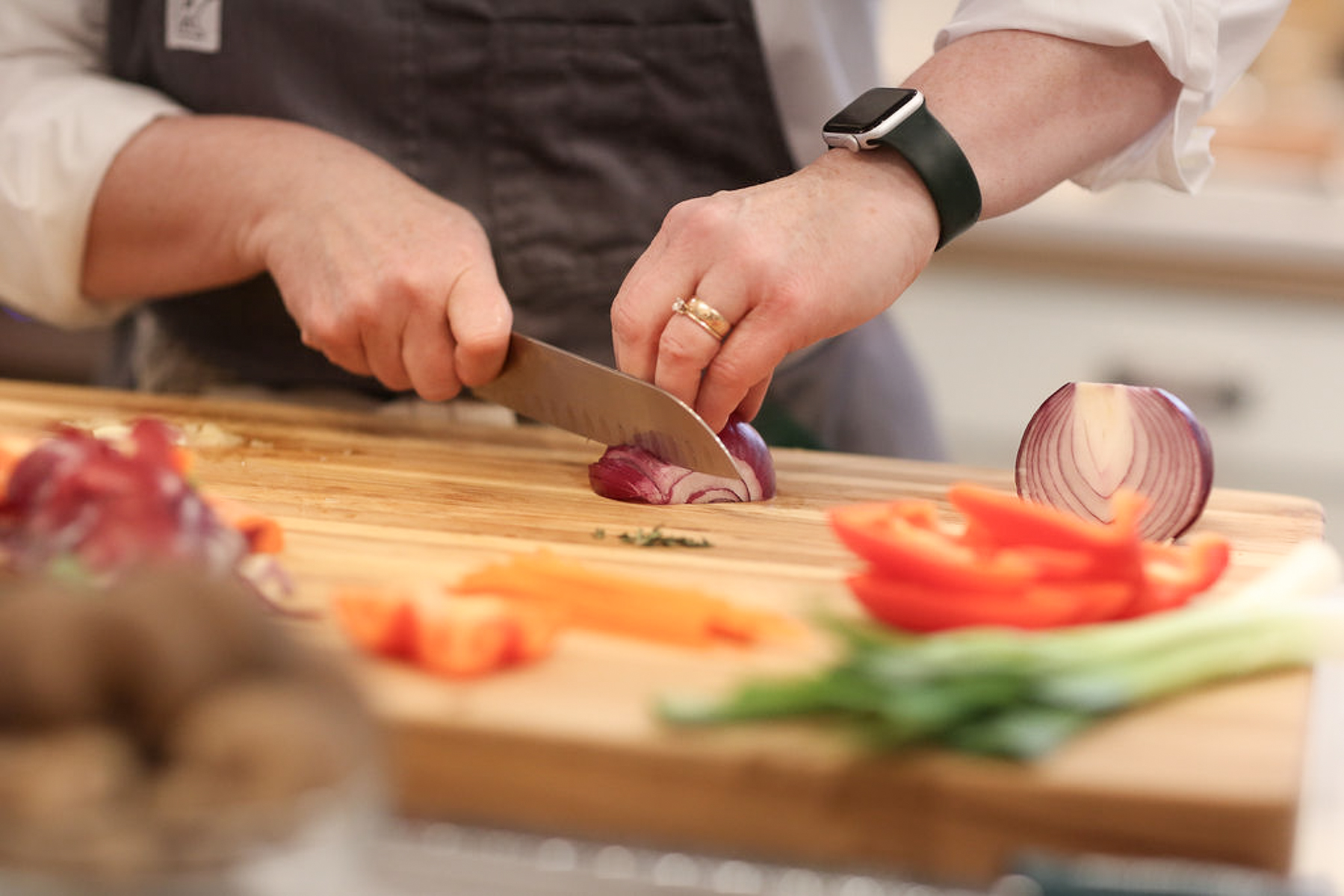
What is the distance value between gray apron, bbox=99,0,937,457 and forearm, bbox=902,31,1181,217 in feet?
0.83

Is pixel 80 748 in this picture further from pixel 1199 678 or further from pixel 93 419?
pixel 93 419

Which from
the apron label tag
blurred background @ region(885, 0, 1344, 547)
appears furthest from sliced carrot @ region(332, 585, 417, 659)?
blurred background @ region(885, 0, 1344, 547)

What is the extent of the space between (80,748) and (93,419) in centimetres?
90

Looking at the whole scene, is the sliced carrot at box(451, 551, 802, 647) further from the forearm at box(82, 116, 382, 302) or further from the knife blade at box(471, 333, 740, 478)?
the forearm at box(82, 116, 382, 302)

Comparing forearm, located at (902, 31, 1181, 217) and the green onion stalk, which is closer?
the green onion stalk

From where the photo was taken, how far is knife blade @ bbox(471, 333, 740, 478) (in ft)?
3.84

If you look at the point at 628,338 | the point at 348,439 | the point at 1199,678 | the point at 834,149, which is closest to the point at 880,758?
the point at 1199,678

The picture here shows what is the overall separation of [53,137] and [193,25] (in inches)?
7.4

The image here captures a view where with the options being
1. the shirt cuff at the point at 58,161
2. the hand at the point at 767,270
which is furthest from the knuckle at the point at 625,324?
the shirt cuff at the point at 58,161

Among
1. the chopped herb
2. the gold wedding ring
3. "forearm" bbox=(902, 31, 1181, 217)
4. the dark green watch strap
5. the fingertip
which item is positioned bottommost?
the chopped herb

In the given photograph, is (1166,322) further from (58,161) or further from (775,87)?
(58,161)

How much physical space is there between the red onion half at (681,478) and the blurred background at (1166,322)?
140 centimetres

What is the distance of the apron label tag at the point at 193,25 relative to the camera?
145 centimetres

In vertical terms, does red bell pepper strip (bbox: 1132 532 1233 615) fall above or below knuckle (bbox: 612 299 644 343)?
above
